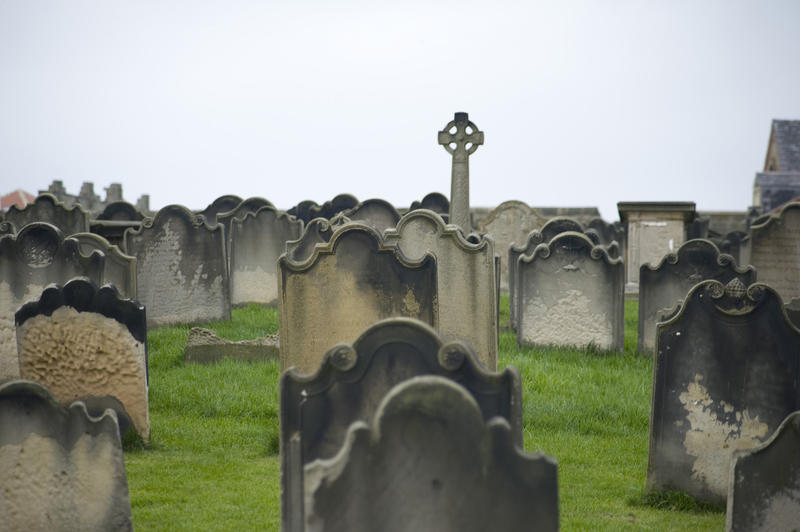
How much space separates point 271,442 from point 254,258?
747 cm

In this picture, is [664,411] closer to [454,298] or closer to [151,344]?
[454,298]

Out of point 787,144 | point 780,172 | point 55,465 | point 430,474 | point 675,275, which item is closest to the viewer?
point 430,474

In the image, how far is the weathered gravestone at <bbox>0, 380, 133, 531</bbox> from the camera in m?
5.25

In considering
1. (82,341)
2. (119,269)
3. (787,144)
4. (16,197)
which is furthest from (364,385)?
(16,197)

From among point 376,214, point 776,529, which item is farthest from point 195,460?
point 376,214

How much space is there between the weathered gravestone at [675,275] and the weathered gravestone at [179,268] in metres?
5.57

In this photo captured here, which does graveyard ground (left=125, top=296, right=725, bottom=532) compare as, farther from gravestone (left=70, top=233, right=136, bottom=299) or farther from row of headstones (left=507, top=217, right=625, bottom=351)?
gravestone (left=70, top=233, right=136, bottom=299)

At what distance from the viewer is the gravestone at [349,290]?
25.2 feet

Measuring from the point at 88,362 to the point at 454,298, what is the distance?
130 inches

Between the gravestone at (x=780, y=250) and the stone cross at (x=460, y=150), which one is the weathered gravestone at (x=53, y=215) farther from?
the gravestone at (x=780, y=250)

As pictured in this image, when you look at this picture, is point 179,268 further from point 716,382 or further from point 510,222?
point 716,382

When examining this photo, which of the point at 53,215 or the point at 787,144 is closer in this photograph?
the point at 53,215

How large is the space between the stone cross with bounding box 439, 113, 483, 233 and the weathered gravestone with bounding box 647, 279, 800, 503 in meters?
5.78

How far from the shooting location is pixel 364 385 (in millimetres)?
4746
